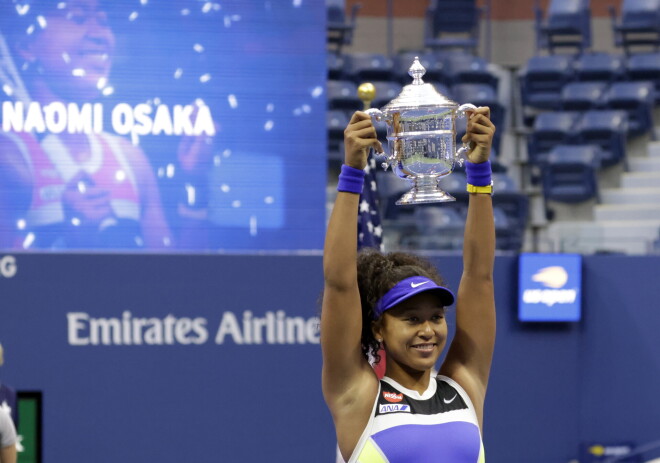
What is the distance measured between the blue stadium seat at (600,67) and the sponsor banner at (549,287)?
16.9 ft

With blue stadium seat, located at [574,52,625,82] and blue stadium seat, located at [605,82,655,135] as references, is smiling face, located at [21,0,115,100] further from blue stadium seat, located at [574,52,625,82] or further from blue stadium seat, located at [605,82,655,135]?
blue stadium seat, located at [574,52,625,82]

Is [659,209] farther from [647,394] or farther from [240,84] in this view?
[240,84]

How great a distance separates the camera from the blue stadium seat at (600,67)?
11383mm

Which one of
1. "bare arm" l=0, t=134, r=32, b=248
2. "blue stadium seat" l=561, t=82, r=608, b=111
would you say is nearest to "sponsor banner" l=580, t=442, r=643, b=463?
"bare arm" l=0, t=134, r=32, b=248

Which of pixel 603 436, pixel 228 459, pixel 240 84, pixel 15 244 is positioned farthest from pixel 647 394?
pixel 15 244

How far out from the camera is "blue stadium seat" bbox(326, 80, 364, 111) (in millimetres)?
10461

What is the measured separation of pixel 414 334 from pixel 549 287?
14.6ft

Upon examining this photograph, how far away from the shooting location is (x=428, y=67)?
10.9 meters

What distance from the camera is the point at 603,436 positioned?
266 inches

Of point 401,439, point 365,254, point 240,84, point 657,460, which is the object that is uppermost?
point 240,84

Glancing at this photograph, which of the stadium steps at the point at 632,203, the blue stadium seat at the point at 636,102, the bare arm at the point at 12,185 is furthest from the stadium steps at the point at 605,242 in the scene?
the blue stadium seat at the point at 636,102

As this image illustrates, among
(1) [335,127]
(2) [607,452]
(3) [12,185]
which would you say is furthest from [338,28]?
(2) [607,452]

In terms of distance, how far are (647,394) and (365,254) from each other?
4.69 metres

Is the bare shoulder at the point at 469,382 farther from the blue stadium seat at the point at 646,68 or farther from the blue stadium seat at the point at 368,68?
the blue stadium seat at the point at 646,68
